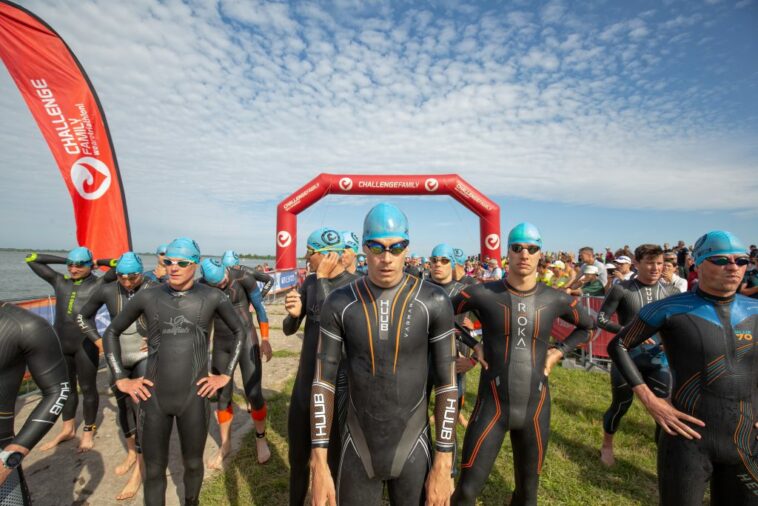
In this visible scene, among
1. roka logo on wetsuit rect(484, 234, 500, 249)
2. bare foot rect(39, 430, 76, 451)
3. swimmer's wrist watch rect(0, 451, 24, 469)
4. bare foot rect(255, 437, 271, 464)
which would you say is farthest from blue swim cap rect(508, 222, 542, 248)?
roka logo on wetsuit rect(484, 234, 500, 249)

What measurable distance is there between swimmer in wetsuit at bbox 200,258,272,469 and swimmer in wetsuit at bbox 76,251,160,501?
0.86 metres

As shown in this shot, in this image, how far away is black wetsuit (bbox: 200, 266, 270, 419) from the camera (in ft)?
15.3

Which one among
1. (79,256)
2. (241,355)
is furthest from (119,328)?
(79,256)

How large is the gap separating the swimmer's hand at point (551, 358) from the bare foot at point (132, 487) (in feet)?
15.2

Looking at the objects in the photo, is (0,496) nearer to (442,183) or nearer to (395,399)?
(395,399)

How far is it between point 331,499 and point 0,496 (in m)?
1.97

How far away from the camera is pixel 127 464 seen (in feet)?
14.1

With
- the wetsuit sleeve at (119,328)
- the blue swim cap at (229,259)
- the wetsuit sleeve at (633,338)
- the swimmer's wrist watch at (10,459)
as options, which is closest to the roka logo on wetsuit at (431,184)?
the blue swim cap at (229,259)

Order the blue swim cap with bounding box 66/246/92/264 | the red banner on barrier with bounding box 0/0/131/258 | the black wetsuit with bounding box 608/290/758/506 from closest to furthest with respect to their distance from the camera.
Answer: the black wetsuit with bounding box 608/290/758/506 → the blue swim cap with bounding box 66/246/92/264 → the red banner on barrier with bounding box 0/0/131/258

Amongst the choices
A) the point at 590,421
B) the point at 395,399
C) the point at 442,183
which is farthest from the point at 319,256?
the point at 442,183

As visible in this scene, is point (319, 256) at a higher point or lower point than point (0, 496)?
higher

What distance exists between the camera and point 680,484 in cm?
237

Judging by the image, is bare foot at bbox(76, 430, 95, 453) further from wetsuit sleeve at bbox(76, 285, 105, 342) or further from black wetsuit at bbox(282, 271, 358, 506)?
black wetsuit at bbox(282, 271, 358, 506)

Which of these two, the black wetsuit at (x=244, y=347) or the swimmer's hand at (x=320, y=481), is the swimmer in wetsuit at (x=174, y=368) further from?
the swimmer's hand at (x=320, y=481)
